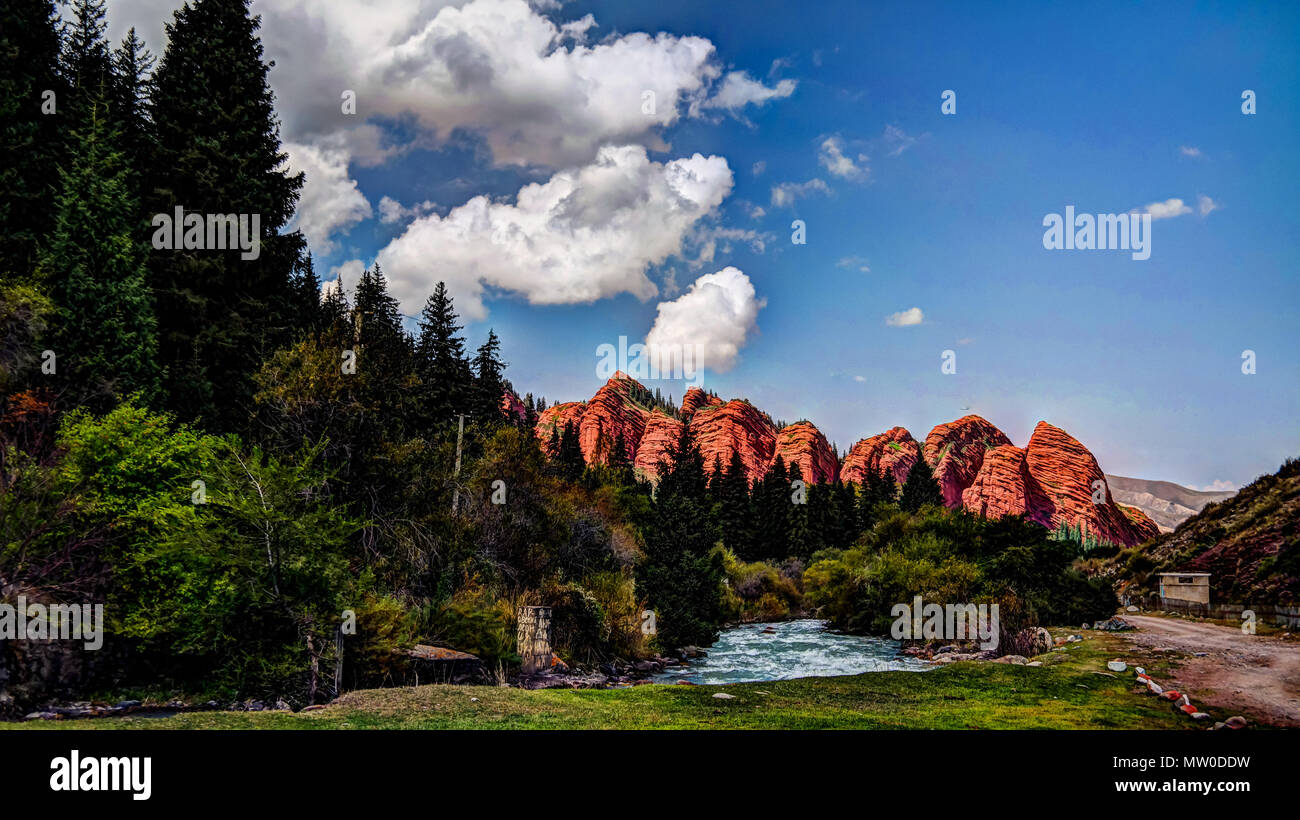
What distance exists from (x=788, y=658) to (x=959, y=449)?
525ft

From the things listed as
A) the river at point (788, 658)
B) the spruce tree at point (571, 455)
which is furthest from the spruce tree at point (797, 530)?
the river at point (788, 658)

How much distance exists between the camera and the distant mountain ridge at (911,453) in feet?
468

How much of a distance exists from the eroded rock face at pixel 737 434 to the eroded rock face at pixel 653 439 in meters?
6.31

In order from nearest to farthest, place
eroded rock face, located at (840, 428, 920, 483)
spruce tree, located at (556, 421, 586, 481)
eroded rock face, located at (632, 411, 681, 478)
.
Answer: spruce tree, located at (556, 421, 586, 481) → eroded rock face, located at (632, 411, 681, 478) → eroded rock face, located at (840, 428, 920, 483)

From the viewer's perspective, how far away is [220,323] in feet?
85.3

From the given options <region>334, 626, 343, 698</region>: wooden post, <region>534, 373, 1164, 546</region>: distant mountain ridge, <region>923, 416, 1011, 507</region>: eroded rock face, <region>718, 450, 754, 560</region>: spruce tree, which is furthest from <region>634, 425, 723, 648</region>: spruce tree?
<region>923, 416, 1011, 507</region>: eroded rock face

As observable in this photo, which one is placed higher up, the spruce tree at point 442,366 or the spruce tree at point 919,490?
the spruce tree at point 442,366

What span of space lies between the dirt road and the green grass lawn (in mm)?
1068

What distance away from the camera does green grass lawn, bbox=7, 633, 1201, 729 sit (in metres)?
10.3

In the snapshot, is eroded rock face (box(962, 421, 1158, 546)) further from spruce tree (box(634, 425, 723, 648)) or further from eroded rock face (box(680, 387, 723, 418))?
spruce tree (box(634, 425, 723, 648))

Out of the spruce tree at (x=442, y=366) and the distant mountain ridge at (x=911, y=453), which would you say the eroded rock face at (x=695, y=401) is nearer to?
the distant mountain ridge at (x=911, y=453)

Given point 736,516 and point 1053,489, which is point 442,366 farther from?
point 1053,489
